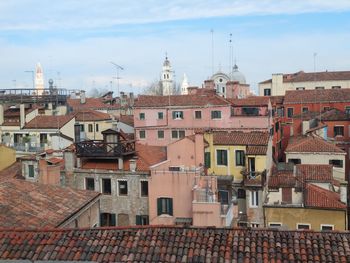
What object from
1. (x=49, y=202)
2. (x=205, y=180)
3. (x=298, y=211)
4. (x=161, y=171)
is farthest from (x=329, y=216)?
(x=49, y=202)

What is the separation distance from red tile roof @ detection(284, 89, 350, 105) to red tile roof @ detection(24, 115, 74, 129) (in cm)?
2123

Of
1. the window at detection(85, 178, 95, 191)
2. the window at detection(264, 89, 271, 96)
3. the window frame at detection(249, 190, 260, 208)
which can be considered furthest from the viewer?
the window at detection(264, 89, 271, 96)

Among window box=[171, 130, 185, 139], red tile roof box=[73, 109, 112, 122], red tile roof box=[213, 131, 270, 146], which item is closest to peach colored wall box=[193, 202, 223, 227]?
red tile roof box=[213, 131, 270, 146]

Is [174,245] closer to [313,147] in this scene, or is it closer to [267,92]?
[313,147]

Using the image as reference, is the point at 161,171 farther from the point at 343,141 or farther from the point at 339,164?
the point at 343,141

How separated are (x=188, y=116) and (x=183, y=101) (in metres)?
1.37

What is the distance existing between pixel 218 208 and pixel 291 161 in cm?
1202

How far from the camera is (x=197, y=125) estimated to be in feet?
121

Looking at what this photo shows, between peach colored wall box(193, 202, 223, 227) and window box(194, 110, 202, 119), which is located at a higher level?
window box(194, 110, 202, 119)

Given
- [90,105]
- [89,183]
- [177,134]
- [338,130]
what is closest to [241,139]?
[89,183]

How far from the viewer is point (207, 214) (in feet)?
63.0

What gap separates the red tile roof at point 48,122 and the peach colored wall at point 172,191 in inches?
609

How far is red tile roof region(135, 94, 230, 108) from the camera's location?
3625cm

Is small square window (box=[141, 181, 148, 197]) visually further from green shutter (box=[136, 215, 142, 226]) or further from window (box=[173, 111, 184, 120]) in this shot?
window (box=[173, 111, 184, 120])
